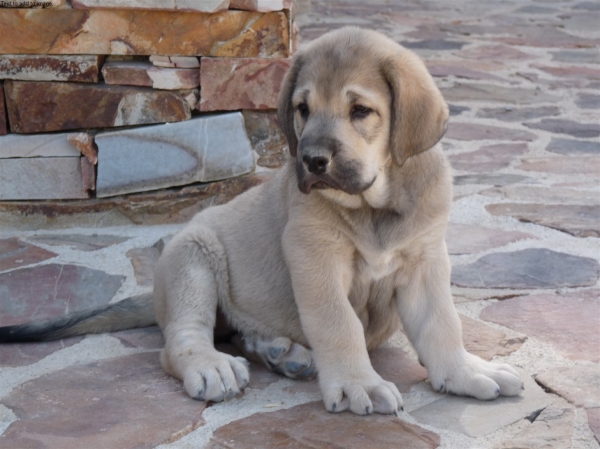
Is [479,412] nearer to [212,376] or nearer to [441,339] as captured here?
[441,339]

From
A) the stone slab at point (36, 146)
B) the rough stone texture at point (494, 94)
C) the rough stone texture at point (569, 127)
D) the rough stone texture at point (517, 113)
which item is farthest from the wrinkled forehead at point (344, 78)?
the rough stone texture at point (494, 94)

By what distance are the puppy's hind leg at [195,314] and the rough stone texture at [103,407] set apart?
77 millimetres

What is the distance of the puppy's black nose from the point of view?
279 cm

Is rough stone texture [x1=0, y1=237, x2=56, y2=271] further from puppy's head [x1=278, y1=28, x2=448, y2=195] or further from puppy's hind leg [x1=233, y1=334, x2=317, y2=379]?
puppy's head [x1=278, y1=28, x2=448, y2=195]

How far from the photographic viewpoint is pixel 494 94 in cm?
723

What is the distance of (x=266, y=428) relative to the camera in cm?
275

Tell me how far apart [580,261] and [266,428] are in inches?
81.6

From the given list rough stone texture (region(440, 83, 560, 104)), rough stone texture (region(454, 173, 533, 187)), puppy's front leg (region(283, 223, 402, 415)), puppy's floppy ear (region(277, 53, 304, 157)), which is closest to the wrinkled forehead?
puppy's floppy ear (region(277, 53, 304, 157))

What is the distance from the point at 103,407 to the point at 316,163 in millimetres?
1081

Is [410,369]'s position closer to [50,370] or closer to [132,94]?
[50,370]

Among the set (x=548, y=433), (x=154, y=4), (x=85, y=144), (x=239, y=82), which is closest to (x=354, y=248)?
(x=548, y=433)

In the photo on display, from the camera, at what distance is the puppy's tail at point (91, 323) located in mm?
3387

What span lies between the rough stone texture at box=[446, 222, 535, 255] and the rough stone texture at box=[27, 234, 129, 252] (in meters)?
1.69

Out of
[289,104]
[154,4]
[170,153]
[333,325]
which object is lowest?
[333,325]
